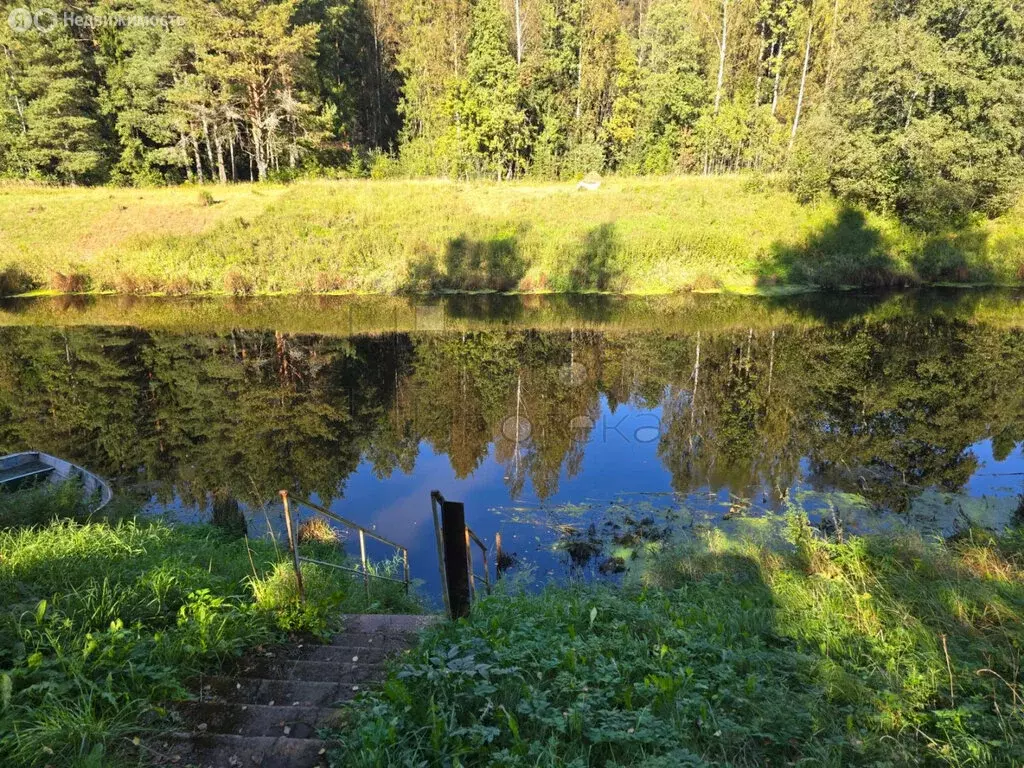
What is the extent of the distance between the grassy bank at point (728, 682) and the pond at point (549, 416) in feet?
8.77

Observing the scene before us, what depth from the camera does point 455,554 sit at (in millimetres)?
4055

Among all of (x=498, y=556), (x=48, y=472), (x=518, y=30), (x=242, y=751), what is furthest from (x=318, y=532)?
(x=518, y=30)

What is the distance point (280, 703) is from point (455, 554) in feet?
4.46

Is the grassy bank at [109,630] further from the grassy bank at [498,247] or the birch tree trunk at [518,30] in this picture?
the birch tree trunk at [518,30]

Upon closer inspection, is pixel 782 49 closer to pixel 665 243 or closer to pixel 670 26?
pixel 670 26

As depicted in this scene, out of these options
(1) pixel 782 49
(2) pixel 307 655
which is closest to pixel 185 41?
(1) pixel 782 49

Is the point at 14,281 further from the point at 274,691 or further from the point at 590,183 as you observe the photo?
the point at 274,691

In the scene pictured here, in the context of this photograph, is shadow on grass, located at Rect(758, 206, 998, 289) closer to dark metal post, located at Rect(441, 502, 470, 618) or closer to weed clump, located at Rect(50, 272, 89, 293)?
dark metal post, located at Rect(441, 502, 470, 618)

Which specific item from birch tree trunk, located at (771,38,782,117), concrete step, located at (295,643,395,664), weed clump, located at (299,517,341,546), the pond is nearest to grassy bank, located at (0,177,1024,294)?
the pond

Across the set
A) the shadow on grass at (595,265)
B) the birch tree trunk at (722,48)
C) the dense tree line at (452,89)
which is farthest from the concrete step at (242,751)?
the birch tree trunk at (722,48)

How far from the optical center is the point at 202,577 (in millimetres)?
4660

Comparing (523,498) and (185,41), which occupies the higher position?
(185,41)

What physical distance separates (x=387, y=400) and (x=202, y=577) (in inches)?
361

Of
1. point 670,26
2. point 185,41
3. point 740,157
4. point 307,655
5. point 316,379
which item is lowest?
point 316,379
